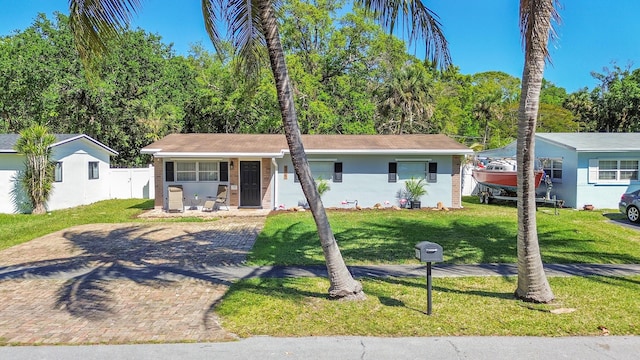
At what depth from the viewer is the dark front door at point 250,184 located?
1827cm

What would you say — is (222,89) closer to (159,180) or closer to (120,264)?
(159,180)

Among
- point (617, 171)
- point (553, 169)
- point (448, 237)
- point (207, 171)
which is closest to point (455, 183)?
point (553, 169)

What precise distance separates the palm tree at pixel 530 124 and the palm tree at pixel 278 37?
140 cm

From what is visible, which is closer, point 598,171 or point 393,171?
point 598,171

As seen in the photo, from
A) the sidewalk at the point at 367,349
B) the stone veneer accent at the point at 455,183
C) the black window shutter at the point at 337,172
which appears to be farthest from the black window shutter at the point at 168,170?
the sidewalk at the point at 367,349

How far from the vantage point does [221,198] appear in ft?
57.9

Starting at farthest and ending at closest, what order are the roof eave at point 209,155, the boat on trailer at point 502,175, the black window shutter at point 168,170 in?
the boat on trailer at point 502,175
the black window shutter at point 168,170
the roof eave at point 209,155

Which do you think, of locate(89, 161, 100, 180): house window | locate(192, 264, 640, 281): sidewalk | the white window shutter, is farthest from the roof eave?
the white window shutter

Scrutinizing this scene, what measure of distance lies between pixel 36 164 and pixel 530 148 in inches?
717

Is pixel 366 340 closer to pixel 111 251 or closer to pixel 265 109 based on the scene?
pixel 111 251

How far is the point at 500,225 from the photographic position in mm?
13734

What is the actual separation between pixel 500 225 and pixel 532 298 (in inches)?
309

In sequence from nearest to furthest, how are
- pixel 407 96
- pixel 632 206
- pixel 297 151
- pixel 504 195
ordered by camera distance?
pixel 297 151
pixel 632 206
pixel 504 195
pixel 407 96

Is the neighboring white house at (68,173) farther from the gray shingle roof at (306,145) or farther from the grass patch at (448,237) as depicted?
the grass patch at (448,237)
